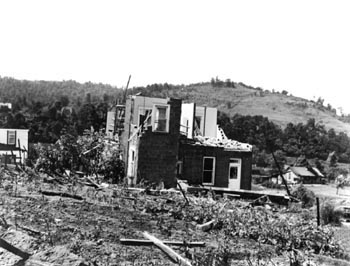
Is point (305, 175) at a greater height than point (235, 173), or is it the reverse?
point (235, 173)

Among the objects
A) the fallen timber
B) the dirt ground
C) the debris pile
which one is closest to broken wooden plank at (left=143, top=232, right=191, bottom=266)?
the dirt ground

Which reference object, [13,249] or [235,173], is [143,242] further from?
[235,173]

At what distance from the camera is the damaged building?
2552cm

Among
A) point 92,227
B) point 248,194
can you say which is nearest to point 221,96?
point 248,194

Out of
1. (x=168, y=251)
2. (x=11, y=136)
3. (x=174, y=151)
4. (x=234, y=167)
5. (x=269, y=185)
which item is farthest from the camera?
(x=269, y=185)

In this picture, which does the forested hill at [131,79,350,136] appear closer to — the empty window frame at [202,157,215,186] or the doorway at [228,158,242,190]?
the doorway at [228,158,242,190]

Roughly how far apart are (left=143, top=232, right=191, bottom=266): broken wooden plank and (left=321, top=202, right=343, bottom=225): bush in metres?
12.1

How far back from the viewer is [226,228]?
11.7 metres

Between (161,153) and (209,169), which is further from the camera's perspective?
(209,169)

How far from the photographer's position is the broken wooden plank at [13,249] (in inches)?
A: 317

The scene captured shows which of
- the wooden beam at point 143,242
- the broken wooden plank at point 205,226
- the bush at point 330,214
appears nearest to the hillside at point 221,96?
the bush at point 330,214

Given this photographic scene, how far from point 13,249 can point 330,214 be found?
51.3 feet

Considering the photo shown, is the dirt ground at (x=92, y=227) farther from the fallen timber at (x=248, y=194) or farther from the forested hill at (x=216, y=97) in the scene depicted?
the forested hill at (x=216, y=97)

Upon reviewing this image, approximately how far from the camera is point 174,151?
25906mm
